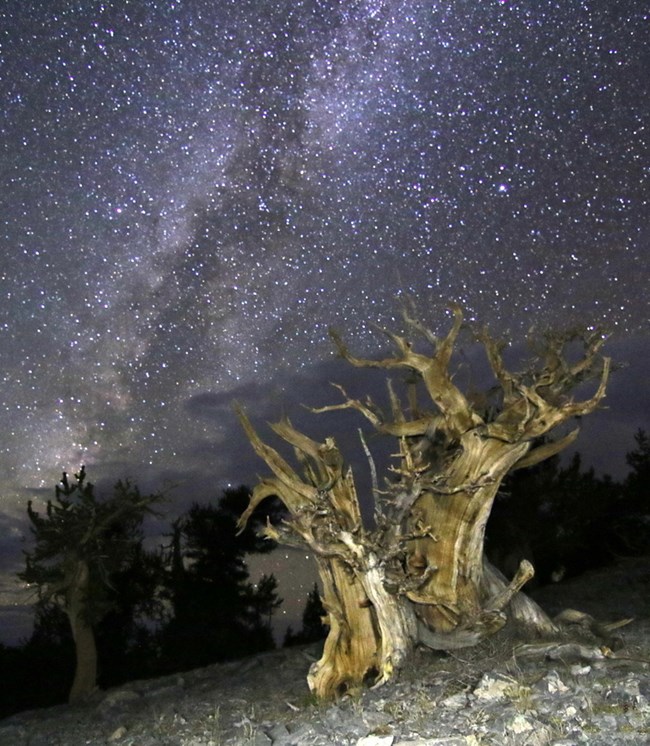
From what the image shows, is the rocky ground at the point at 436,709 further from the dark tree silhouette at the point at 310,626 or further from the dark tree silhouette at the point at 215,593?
the dark tree silhouette at the point at 310,626

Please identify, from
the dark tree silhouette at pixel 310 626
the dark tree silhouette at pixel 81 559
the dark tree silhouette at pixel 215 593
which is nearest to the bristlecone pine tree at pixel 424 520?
the dark tree silhouette at pixel 81 559

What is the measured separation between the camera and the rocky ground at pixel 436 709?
23.9ft

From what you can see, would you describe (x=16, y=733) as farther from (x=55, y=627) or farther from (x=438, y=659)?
(x=55, y=627)

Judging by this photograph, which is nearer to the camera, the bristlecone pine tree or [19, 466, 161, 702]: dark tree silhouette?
the bristlecone pine tree

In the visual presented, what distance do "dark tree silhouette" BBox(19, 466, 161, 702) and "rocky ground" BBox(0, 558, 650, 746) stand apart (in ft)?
24.7

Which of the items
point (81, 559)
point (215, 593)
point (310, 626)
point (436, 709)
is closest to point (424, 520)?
point (436, 709)

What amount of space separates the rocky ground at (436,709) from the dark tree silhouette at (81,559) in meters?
7.52

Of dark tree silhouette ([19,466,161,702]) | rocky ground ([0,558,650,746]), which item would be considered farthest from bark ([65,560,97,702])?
rocky ground ([0,558,650,746])

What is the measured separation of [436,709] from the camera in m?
8.34

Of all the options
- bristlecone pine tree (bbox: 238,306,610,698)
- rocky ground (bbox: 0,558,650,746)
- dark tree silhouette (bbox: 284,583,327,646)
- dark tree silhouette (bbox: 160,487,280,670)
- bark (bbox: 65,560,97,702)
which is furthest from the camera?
dark tree silhouette (bbox: 284,583,327,646)

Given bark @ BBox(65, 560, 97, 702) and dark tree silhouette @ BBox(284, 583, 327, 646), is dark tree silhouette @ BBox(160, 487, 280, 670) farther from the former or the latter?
bark @ BBox(65, 560, 97, 702)

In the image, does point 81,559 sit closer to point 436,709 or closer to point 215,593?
point 215,593

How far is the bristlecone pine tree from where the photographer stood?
38.9ft

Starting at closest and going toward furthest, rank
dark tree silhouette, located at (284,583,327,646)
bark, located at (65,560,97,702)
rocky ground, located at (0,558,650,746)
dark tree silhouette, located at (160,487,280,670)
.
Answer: rocky ground, located at (0,558,650,746) < bark, located at (65,560,97,702) < dark tree silhouette, located at (160,487,280,670) < dark tree silhouette, located at (284,583,327,646)
